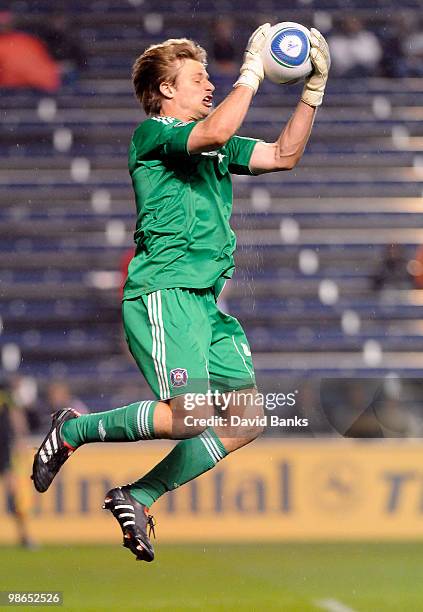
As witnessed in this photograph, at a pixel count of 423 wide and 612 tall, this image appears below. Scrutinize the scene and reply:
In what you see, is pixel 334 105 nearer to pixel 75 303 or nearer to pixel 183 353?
pixel 75 303

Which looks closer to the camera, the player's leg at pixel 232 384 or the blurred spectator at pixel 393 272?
the player's leg at pixel 232 384

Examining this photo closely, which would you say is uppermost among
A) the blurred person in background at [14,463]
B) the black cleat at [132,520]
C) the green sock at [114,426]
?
the green sock at [114,426]

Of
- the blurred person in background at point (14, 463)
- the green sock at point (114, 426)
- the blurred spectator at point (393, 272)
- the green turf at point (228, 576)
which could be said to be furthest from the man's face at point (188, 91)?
the blurred spectator at point (393, 272)

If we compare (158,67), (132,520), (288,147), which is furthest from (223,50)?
(132,520)

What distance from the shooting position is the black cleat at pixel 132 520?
3912mm

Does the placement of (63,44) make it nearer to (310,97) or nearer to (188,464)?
(310,97)

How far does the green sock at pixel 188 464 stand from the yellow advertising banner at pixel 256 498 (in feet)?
11.3

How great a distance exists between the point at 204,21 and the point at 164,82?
20.8ft

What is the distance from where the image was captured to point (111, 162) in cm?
1007

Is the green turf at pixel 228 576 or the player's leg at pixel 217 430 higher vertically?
the player's leg at pixel 217 430

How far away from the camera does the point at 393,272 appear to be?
9664 millimetres

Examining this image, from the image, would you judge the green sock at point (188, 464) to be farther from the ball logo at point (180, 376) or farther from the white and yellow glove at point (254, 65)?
the white and yellow glove at point (254, 65)

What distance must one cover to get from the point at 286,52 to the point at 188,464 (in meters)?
1.29

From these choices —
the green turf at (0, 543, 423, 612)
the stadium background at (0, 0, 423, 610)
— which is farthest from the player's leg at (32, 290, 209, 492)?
the stadium background at (0, 0, 423, 610)
